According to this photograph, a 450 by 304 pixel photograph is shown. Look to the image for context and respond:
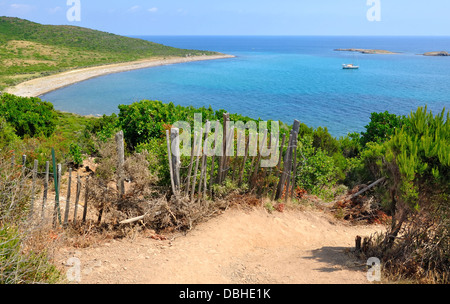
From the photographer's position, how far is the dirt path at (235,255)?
5.68 m

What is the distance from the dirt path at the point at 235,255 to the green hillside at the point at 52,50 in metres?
43.4

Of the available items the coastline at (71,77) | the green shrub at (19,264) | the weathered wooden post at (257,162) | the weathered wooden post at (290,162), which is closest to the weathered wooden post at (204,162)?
the weathered wooden post at (257,162)

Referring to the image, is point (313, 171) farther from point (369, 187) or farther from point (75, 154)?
point (75, 154)

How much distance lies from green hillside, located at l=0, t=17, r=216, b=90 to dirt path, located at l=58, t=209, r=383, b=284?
4344 cm

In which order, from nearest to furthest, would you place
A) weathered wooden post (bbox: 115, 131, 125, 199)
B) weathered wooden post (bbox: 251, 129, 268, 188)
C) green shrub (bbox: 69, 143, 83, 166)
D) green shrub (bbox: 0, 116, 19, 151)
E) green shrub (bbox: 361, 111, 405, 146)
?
weathered wooden post (bbox: 115, 131, 125, 199)
weathered wooden post (bbox: 251, 129, 268, 188)
green shrub (bbox: 0, 116, 19, 151)
green shrub (bbox: 69, 143, 83, 166)
green shrub (bbox: 361, 111, 405, 146)

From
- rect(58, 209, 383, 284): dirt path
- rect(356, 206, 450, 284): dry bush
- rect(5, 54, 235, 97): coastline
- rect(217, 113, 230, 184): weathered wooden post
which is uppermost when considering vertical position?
rect(5, 54, 235, 97): coastline

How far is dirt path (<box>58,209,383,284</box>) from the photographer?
5.68 metres

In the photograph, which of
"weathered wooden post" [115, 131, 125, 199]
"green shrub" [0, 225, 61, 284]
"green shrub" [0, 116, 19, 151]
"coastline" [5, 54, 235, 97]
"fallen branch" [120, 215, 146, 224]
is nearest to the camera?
"green shrub" [0, 225, 61, 284]

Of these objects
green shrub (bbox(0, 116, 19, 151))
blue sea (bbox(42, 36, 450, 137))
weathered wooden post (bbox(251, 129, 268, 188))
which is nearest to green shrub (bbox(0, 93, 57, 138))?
green shrub (bbox(0, 116, 19, 151))

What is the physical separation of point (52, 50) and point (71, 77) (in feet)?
93.6

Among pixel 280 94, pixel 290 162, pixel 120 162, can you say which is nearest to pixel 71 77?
pixel 280 94

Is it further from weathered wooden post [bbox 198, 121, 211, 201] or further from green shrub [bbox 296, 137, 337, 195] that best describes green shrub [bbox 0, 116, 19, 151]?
green shrub [bbox 296, 137, 337, 195]

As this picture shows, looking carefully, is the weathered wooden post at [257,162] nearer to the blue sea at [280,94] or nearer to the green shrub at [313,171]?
the green shrub at [313,171]

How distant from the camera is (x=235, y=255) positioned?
21.7 ft
